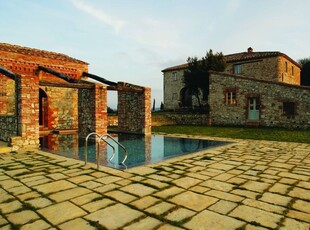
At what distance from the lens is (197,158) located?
6.13 metres

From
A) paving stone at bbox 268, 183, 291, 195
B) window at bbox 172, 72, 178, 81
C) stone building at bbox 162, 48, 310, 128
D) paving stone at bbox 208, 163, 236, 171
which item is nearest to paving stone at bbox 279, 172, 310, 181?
paving stone at bbox 268, 183, 291, 195

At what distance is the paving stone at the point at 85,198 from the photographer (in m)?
3.18

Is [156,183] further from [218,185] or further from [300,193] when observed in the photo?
[300,193]

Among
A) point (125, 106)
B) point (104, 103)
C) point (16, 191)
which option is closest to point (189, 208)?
point (16, 191)

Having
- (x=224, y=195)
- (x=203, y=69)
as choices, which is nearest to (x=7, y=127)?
(x=224, y=195)

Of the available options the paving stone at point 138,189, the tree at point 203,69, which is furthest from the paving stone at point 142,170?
the tree at point 203,69

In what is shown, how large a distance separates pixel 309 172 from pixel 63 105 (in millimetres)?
14134

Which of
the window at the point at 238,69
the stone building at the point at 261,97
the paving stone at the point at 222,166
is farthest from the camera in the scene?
the window at the point at 238,69

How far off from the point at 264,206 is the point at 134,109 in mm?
10251

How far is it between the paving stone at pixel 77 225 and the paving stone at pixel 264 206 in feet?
6.86

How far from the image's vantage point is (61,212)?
2.87m

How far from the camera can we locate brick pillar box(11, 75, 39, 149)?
756 cm

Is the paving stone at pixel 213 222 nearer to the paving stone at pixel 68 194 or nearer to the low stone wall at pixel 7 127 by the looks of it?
the paving stone at pixel 68 194

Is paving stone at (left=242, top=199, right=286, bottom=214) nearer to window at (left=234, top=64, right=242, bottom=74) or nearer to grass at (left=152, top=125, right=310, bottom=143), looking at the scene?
grass at (left=152, top=125, right=310, bottom=143)
